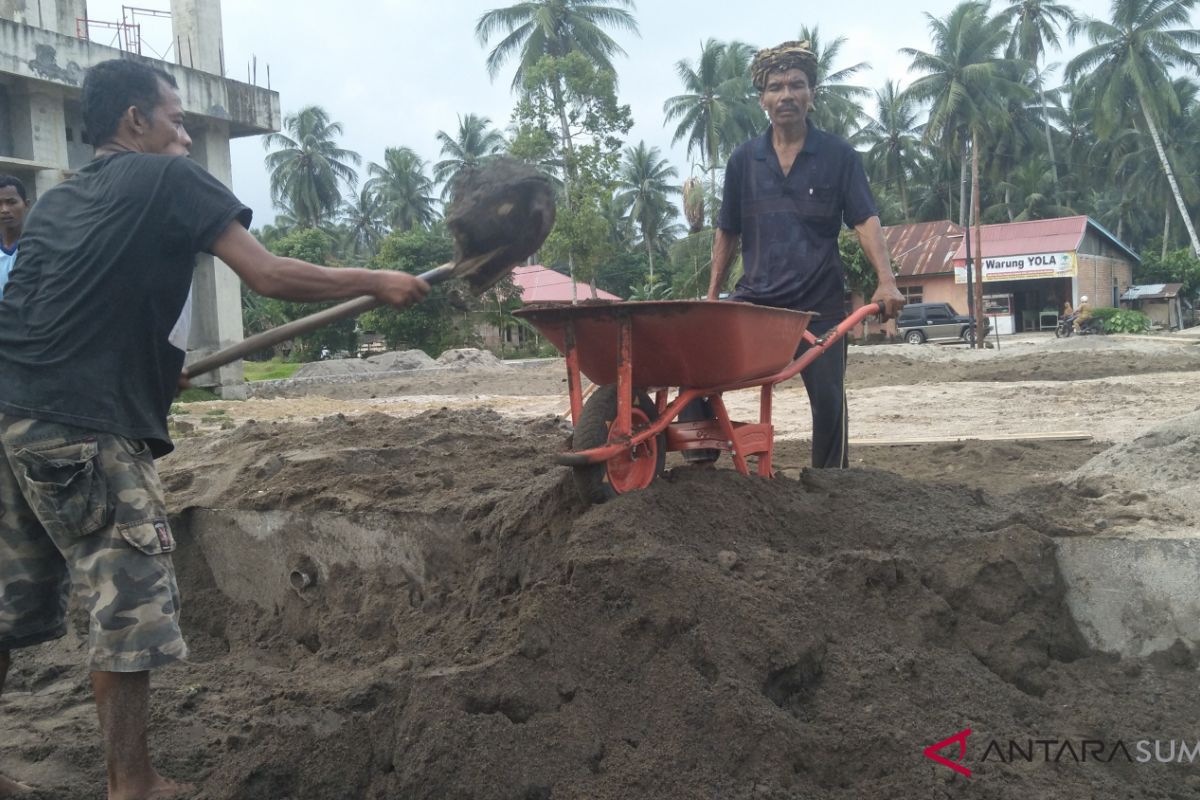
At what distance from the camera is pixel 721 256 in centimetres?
424

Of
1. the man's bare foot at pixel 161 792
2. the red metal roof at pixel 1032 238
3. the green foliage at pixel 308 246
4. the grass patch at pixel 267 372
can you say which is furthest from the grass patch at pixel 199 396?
the red metal roof at pixel 1032 238

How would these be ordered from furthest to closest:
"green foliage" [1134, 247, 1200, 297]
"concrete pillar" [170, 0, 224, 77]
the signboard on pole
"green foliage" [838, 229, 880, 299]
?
1. "green foliage" [1134, 247, 1200, 297]
2. the signboard on pole
3. "green foliage" [838, 229, 880, 299]
4. "concrete pillar" [170, 0, 224, 77]

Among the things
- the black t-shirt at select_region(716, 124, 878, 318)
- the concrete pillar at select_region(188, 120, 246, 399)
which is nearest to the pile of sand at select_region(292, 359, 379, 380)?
the concrete pillar at select_region(188, 120, 246, 399)

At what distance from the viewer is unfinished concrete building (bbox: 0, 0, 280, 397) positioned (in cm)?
1345

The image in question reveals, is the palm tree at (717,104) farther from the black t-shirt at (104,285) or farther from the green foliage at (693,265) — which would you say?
the black t-shirt at (104,285)

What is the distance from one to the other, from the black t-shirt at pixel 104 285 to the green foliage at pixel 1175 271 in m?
42.5

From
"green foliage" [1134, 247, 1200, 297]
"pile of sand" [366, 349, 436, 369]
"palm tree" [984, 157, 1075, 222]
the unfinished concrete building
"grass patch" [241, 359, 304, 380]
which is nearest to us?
the unfinished concrete building

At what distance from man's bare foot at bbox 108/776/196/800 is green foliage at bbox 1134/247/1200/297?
4258cm

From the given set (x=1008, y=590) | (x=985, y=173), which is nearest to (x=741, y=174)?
(x=1008, y=590)

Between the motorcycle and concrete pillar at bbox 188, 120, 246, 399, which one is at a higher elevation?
concrete pillar at bbox 188, 120, 246, 399

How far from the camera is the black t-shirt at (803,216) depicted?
→ 3.92 m

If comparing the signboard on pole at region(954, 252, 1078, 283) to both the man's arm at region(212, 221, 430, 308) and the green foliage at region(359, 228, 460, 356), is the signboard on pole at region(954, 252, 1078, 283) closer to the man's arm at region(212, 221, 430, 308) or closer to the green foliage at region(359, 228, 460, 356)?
the green foliage at region(359, 228, 460, 356)

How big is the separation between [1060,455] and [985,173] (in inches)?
1753

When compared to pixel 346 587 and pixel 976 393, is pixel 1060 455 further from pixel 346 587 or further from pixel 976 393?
pixel 976 393
